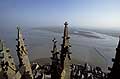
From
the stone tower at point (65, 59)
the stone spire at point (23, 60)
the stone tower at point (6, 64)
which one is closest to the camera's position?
the stone tower at point (65, 59)

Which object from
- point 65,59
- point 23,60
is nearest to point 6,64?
point 23,60

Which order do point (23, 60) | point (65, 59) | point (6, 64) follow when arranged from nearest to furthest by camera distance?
point (65, 59) → point (6, 64) → point (23, 60)

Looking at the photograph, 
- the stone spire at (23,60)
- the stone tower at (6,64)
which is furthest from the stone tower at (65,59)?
the stone tower at (6,64)

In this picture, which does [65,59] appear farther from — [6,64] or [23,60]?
[6,64]

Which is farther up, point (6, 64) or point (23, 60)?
point (6, 64)

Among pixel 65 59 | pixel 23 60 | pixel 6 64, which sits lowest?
pixel 23 60

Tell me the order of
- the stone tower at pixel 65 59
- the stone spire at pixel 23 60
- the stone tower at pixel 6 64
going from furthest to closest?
the stone spire at pixel 23 60 → the stone tower at pixel 6 64 → the stone tower at pixel 65 59

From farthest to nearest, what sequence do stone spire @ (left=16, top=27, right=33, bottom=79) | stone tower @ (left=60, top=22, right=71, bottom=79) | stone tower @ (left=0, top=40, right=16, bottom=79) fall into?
stone spire @ (left=16, top=27, right=33, bottom=79), stone tower @ (left=0, top=40, right=16, bottom=79), stone tower @ (left=60, top=22, right=71, bottom=79)

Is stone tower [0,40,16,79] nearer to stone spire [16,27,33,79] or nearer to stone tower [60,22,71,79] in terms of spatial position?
stone spire [16,27,33,79]

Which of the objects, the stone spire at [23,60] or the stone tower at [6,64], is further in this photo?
the stone spire at [23,60]

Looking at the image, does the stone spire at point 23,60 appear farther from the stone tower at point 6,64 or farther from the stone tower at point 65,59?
the stone tower at point 65,59

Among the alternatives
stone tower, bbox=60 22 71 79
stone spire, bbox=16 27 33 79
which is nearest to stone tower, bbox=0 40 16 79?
stone spire, bbox=16 27 33 79

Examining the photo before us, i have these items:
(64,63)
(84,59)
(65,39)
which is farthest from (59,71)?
(84,59)
